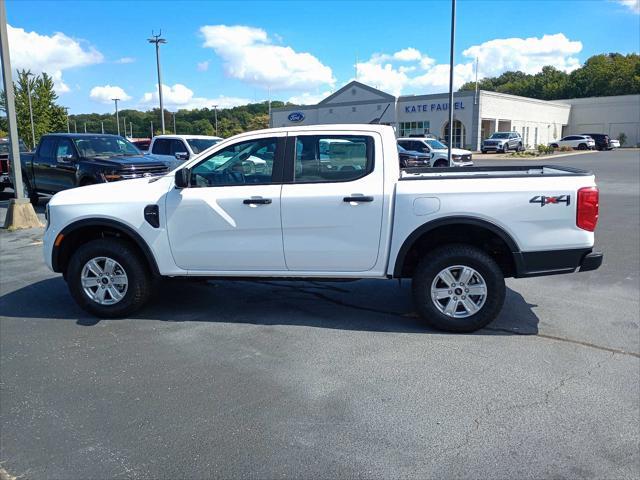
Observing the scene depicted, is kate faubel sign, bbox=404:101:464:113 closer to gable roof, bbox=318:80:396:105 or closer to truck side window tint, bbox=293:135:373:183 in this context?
gable roof, bbox=318:80:396:105

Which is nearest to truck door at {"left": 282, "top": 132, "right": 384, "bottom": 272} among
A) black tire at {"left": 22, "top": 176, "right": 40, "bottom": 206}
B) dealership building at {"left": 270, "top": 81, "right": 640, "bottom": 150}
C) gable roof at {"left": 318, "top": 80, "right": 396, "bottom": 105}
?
black tire at {"left": 22, "top": 176, "right": 40, "bottom": 206}

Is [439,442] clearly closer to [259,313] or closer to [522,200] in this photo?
[522,200]

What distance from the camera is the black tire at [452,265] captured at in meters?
5.11

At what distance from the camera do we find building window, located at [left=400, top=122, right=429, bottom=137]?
182 ft

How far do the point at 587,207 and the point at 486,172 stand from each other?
1.24 metres

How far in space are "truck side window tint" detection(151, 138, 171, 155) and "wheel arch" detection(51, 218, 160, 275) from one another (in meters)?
10.2

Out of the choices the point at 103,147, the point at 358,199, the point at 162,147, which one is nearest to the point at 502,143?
the point at 162,147

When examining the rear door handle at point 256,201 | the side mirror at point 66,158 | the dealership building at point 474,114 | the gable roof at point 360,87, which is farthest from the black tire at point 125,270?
the gable roof at point 360,87

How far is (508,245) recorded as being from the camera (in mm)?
5090

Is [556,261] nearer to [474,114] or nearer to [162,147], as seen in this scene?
[162,147]

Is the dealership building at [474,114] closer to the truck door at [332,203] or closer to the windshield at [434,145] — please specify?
the windshield at [434,145]

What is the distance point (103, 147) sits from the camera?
13508 millimetres

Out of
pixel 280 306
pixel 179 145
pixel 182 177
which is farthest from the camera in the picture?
pixel 179 145

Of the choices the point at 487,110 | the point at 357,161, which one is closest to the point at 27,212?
the point at 357,161
